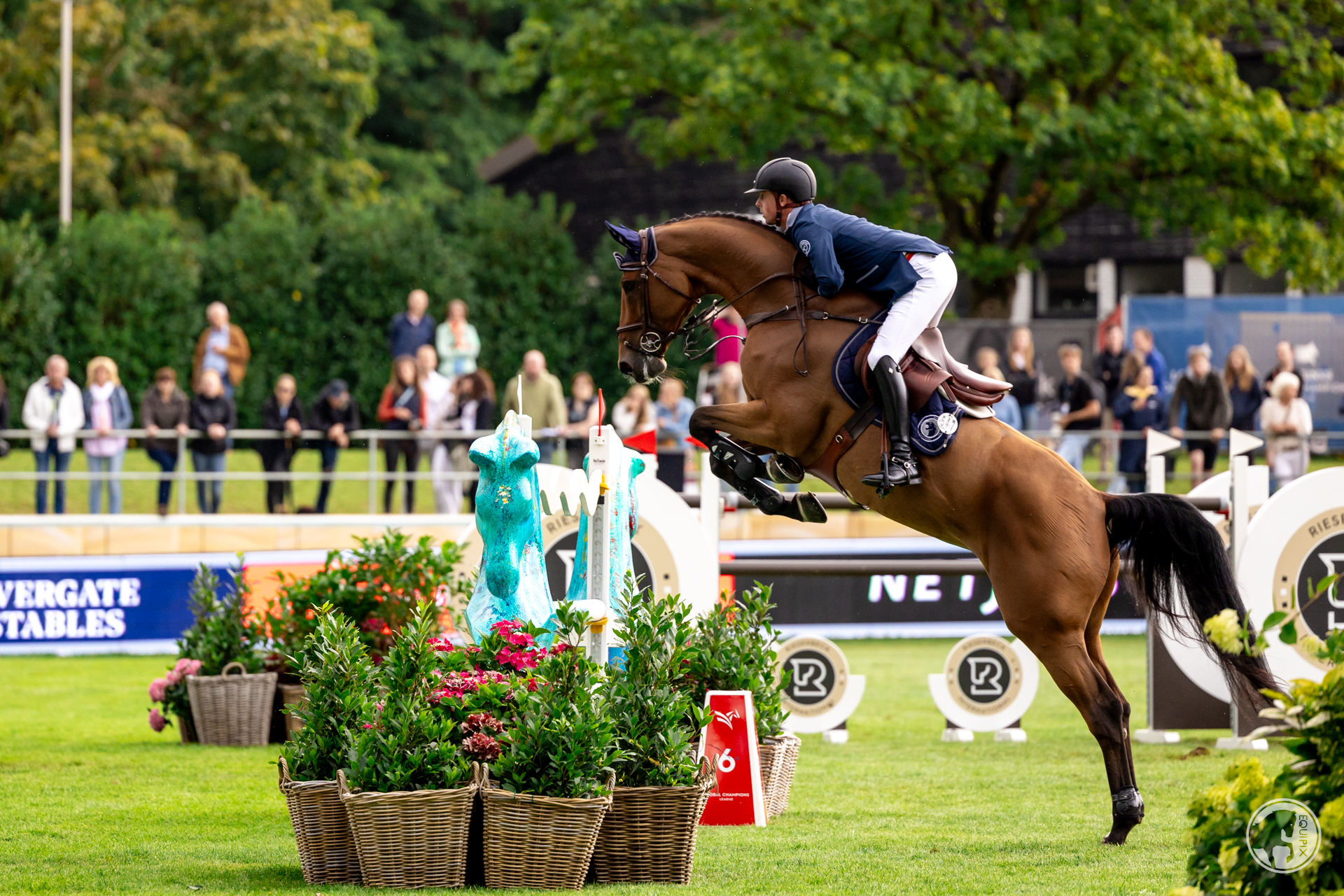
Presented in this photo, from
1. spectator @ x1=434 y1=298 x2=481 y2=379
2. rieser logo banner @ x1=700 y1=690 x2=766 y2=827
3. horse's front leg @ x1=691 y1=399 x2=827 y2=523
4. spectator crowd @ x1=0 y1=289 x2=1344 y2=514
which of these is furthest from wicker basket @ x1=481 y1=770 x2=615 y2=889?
spectator @ x1=434 y1=298 x2=481 y2=379

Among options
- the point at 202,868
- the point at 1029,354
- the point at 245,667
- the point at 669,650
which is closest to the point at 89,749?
the point at 245,667

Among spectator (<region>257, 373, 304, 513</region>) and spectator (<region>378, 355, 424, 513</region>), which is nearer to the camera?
spectator (<region>257, 373, 304, 513</region>)

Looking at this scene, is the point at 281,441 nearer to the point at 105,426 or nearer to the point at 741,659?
the point at 105,426

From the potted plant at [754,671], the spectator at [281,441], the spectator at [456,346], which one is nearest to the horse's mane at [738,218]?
the potted plant at [754,671]

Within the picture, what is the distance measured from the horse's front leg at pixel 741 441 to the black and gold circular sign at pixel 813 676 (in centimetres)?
227

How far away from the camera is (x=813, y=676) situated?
8438 mm

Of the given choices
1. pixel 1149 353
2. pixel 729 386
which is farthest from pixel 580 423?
pixel 1149 353

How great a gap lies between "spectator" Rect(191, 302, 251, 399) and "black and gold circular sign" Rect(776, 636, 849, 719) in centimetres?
812

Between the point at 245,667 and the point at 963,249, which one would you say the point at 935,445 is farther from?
the point at 963,249

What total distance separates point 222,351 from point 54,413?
1.96m

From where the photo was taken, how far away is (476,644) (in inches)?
215

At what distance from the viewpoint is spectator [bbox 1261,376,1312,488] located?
13969 millimetres

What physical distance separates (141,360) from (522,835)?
1445 centimetres

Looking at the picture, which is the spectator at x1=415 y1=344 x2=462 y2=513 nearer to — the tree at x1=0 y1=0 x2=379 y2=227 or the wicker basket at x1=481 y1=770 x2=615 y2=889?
the wicker basket at x1=481 y1=770 x2=615 y2=889
